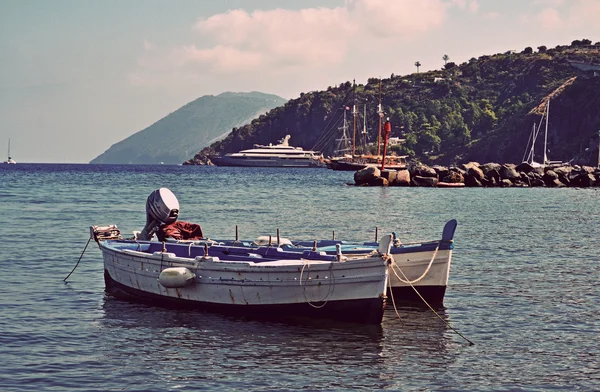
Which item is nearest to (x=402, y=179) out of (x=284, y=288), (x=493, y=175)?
(x=493, y=175)

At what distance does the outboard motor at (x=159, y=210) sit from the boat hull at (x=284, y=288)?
2805mm

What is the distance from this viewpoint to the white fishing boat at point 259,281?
55.3 feet

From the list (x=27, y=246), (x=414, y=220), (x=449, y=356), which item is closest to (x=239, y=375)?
(x=449, y=356)

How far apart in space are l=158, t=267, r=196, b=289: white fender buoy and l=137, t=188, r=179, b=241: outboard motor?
11.7 ft

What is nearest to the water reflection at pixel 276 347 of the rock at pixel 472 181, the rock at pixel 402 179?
the rock at pixel 402 179

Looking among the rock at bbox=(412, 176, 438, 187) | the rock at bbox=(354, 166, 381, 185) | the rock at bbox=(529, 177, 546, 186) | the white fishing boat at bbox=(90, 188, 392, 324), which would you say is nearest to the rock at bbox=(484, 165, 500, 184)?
the rock at bbox=(529, 177, 546, 186)

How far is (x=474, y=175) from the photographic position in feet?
305

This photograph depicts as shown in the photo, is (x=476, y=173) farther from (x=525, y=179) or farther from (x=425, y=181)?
(x=525, y=179)

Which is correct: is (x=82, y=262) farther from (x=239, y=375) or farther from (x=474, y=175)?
(x=474, y=175)

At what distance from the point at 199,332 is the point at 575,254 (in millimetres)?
18135

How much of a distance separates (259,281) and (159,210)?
5.90 meters

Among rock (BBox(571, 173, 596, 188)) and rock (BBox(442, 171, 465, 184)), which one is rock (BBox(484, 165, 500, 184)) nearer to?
rock (BBox(442, 171, 465, 184))

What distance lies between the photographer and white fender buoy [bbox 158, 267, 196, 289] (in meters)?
18.8

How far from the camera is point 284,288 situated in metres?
17.5
